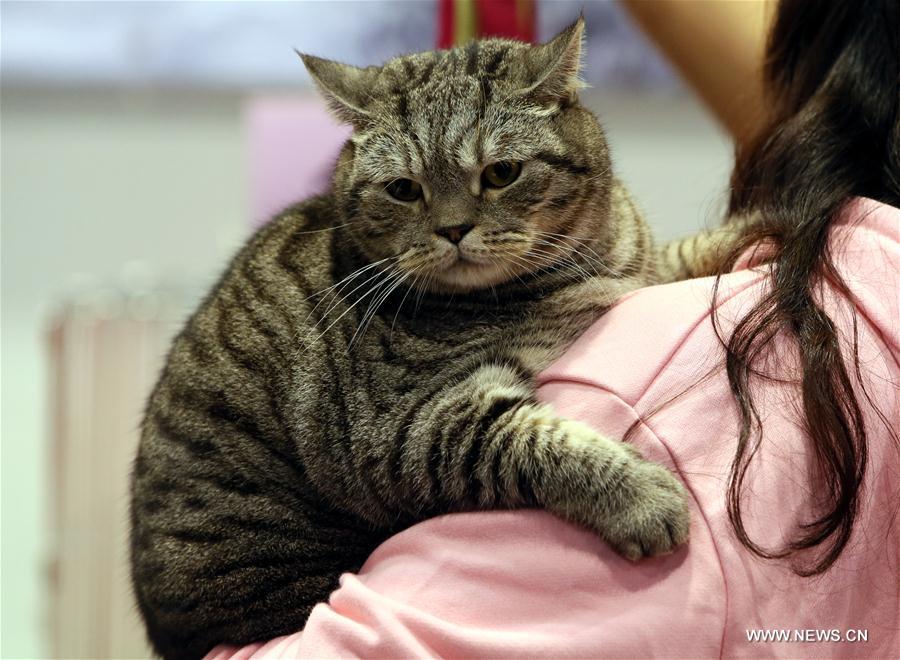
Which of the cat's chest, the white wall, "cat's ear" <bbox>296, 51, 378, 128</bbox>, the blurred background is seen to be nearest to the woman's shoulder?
the cat's chest

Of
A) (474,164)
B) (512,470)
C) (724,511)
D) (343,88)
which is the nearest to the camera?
(724,511)

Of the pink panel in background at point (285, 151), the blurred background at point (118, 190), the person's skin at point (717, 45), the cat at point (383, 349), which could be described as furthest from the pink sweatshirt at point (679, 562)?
the blurred background at point (118, 190)

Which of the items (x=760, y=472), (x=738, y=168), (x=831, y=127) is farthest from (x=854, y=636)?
(x=738, y=168)

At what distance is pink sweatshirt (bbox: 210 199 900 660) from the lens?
70 cm

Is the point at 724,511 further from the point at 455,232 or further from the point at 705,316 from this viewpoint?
Result: the point at 455,232

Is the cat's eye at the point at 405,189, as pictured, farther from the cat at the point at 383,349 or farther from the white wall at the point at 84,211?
the white wall at the point at 84,211

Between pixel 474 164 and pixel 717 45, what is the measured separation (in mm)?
675

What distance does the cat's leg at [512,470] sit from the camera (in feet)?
2.52

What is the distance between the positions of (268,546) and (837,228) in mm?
714

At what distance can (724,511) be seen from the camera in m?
0.73

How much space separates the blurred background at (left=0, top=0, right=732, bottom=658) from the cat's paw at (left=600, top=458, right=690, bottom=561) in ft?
5.52

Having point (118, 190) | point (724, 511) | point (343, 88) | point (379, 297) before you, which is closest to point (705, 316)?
point (724, 511)

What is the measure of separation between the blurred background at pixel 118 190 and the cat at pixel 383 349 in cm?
126

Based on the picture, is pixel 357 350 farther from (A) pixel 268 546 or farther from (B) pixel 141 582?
(B) pixel 141 582
